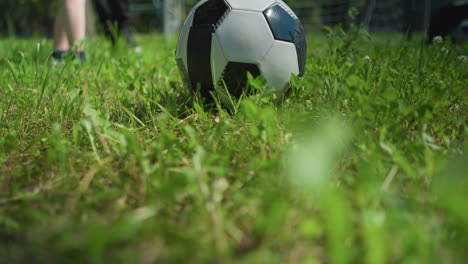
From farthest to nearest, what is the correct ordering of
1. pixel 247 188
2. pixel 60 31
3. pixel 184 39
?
pixel 60 31 < pixel 184 39 < pixel 247 188

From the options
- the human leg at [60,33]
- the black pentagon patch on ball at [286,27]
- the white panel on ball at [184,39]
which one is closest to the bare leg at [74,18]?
the human leg at [60,33]

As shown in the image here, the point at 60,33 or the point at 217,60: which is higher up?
the point at 217,60

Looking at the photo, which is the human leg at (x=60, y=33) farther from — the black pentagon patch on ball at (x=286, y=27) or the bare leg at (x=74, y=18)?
the black pentagon patch on ball at (x=286, y=27)

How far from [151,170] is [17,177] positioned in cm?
47

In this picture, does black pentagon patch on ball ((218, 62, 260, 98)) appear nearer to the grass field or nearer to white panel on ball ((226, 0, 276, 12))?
the grass field

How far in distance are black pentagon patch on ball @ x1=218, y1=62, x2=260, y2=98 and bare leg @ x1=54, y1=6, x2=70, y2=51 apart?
2250mm

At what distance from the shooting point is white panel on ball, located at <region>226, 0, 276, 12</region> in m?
1.85

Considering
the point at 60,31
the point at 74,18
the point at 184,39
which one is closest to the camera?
the point at 184,39

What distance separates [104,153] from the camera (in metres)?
1.37

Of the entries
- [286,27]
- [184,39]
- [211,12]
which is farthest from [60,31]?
[286,27]

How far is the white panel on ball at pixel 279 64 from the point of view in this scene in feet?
6.07

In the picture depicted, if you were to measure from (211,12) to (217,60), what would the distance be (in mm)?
266

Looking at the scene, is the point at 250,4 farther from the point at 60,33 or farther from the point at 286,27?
the point at 60,33

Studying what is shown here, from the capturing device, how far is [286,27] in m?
A: 1.91
